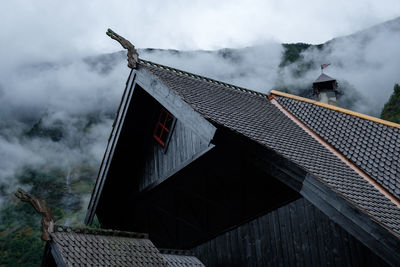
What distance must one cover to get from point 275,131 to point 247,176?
97 cm

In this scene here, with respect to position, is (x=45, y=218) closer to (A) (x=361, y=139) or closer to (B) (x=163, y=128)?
(B) (x=163, y=128)

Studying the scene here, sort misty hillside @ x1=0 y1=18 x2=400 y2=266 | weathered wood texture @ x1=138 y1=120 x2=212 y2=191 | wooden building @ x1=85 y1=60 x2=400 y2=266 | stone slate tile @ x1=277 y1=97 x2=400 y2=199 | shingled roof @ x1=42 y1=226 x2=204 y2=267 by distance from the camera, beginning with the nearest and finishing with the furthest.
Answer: wooden building @ x1=85 y1=60 x2=400 y2=266, shingled roof @ x1=42 y1=226 x2=204 y2=267, stone slate tile @ x1=277 y1=97 x2=400 y2=199, weathered wood texture @ x1=138 y1=120 x2=212 y2=191, misty hillside @ x1=0 y1=18 x2=400 y2=266

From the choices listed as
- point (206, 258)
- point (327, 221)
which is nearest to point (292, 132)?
point (327, 221)

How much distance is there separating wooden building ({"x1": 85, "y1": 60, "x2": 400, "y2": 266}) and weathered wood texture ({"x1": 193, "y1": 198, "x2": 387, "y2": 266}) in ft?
0.05

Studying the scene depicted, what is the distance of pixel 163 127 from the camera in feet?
28.8

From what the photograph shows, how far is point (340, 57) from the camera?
287 ft

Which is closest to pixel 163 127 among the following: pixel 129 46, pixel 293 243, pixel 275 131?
pixel 129 46

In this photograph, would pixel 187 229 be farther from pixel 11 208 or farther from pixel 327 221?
pixel 11 208

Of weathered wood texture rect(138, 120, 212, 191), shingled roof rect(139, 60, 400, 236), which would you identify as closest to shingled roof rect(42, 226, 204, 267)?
weathered wood texture rect(138, 120, 212, 191)

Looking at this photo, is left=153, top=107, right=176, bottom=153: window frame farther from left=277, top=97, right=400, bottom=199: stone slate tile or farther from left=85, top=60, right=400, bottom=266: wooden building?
left=277, top=97, right=400, bottom=199: stone slate tile

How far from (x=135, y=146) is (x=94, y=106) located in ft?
357

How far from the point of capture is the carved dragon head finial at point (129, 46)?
325 inches

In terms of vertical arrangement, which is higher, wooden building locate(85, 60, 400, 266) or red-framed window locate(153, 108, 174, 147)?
red-framed window locate(153, 108, 174, 147)

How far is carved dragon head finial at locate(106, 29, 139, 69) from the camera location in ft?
27.1
